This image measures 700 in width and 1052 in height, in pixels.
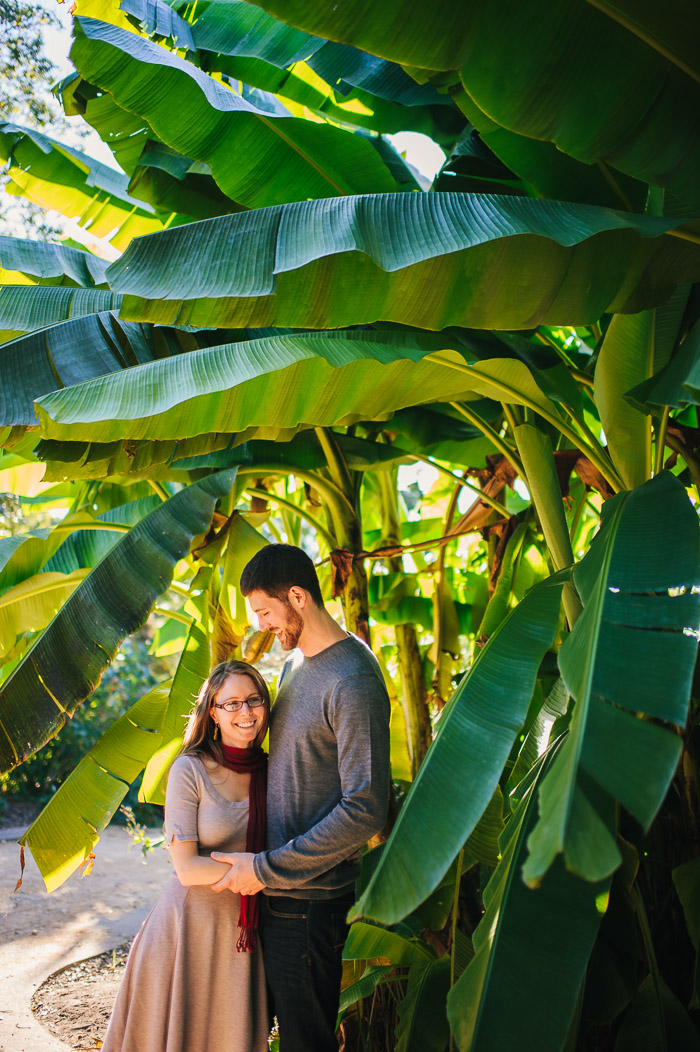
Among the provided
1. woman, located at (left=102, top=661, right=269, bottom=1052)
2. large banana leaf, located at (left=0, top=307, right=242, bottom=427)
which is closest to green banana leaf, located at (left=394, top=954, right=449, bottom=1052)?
woman, located at (left=102, top=661, right=269, bottom=1052)

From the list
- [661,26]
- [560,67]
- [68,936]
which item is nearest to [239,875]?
[560,67]

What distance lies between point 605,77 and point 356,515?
159 cm

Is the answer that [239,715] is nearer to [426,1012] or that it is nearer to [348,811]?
[348,811]

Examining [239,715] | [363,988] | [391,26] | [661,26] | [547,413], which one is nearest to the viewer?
[391,26]

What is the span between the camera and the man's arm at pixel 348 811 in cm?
173

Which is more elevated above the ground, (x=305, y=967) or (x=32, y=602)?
(x=32, y=602)

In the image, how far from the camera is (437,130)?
268 cm

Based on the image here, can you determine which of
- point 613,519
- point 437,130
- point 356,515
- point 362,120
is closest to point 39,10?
point 362,120

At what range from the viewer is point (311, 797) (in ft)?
6.18

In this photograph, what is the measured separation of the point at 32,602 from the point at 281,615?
1150mm

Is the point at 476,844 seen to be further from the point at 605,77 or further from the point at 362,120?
the point at 362,120

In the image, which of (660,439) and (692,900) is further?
(660,439)

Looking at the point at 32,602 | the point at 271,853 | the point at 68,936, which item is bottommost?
the point at 68,936

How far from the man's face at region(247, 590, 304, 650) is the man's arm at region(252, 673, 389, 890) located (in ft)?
0.74
